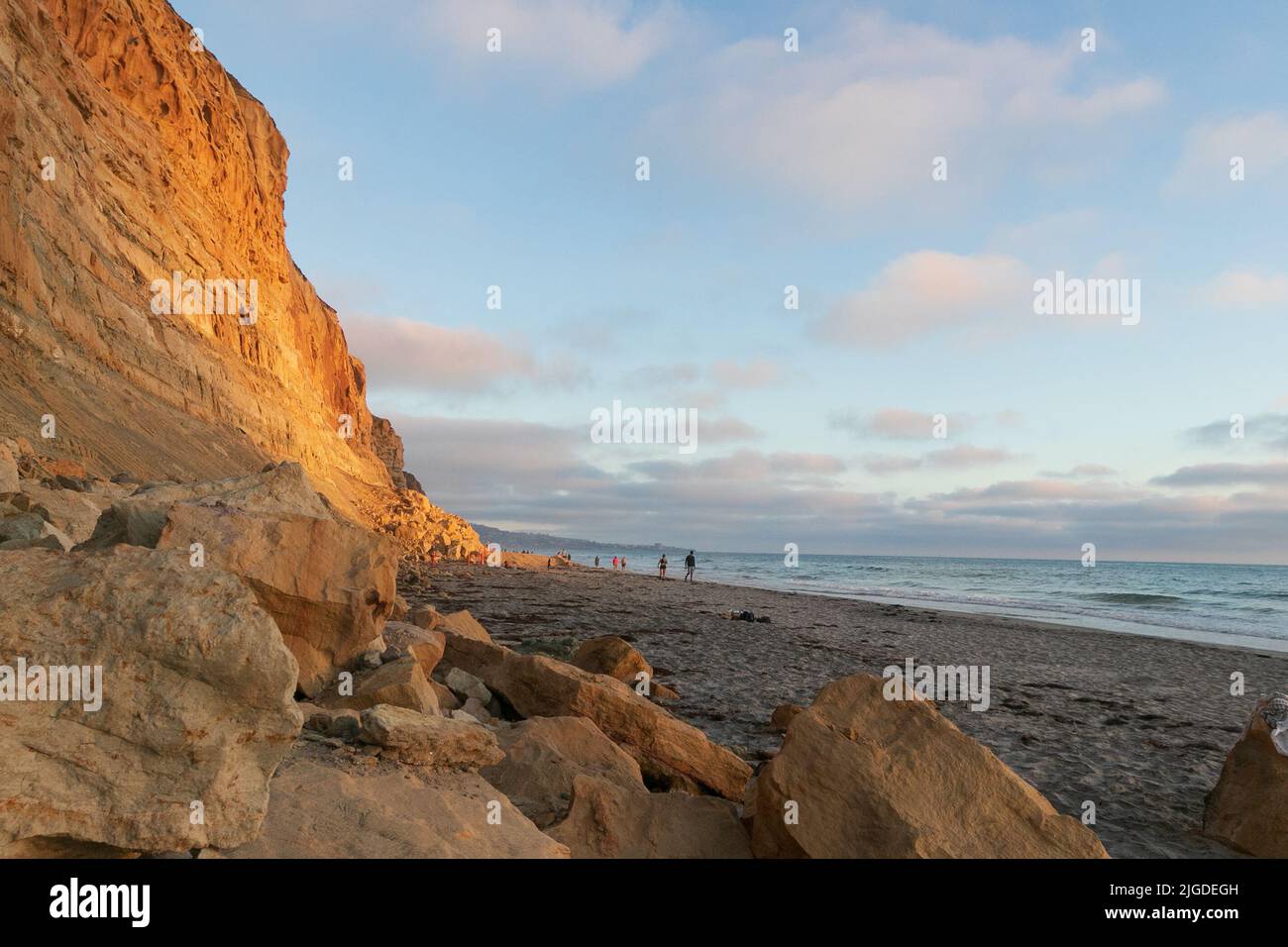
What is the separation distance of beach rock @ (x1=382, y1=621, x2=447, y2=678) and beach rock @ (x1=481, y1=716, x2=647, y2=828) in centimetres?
146

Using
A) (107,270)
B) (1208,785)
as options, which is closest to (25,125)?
(107,270)

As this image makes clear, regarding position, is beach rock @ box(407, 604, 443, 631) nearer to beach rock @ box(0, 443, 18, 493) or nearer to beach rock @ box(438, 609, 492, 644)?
beach rock @ box(438, 609, 492, 644)

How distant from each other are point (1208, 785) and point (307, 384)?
48722 millimetres

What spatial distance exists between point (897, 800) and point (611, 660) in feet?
20.7

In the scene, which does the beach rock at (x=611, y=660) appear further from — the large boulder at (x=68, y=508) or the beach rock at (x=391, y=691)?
the large boulder at (x=68, y=508)

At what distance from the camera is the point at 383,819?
13.0 feet

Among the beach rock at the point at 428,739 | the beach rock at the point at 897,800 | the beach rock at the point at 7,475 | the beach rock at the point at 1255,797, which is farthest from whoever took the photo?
the beach rock at the point at 7,475

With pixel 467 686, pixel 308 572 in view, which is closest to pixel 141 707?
pixel 308 572

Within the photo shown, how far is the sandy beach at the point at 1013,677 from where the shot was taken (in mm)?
8312

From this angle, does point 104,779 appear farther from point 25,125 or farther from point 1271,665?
point 25,125

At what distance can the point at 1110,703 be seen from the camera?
13.1 metres

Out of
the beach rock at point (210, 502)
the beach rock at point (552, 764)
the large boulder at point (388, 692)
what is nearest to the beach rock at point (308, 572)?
the beach rock at point (210, 502)

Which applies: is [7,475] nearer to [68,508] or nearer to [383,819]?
[68,508]

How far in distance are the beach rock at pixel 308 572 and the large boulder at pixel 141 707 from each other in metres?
1.66
